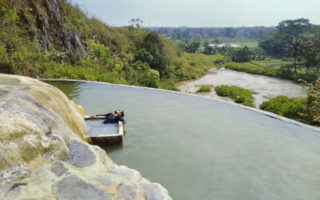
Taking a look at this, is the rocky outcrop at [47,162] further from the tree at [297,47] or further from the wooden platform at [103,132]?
the tree at [297,47]

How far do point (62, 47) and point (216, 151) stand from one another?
14.2 m

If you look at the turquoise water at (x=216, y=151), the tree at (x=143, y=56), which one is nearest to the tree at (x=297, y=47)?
the tree at (x=143, y=56)

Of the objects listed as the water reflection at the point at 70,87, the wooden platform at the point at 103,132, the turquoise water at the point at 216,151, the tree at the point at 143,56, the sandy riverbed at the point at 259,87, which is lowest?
the sandy riverbed at the point at 259,87

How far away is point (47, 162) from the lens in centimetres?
297

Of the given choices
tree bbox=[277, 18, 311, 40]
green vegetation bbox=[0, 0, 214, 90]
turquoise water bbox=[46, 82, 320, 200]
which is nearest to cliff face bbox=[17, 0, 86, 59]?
green vegetation bbox=[0, 0, 214, 90]

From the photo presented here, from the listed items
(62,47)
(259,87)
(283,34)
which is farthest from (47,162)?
(283,34)

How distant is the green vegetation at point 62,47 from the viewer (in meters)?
11.2

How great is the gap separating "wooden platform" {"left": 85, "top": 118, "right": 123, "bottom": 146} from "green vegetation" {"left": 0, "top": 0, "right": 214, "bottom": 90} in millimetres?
6987

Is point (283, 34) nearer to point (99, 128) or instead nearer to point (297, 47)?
point (297, 47)

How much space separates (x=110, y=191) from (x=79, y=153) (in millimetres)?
985

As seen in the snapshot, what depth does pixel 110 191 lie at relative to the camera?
271 centimetres

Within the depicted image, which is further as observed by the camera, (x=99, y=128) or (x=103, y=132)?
(x=99, y=128)

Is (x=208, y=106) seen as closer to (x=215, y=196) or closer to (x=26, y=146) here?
(x=215, y=196)

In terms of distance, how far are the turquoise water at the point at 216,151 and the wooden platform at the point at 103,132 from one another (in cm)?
26
